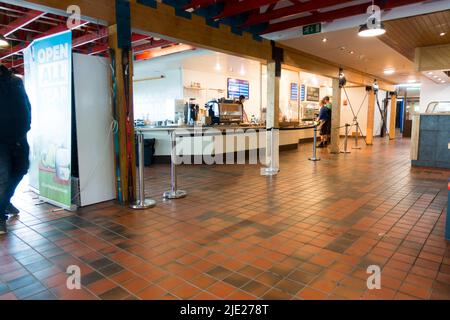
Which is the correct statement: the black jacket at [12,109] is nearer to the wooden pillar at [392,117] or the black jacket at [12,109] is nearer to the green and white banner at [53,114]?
the green and white banner at [53,114]

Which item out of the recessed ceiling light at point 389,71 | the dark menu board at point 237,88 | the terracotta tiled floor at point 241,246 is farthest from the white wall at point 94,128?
the recessed ceiling light at point 389,71

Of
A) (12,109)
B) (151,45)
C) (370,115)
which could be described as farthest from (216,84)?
(370,115)

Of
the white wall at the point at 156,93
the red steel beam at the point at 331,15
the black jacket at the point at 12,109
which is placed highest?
the red steel beam at the point at 331,15

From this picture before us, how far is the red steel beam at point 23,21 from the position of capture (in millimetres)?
5765

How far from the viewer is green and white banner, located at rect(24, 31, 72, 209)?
3.92 metres

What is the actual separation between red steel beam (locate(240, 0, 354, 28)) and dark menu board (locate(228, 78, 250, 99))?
3868 mm

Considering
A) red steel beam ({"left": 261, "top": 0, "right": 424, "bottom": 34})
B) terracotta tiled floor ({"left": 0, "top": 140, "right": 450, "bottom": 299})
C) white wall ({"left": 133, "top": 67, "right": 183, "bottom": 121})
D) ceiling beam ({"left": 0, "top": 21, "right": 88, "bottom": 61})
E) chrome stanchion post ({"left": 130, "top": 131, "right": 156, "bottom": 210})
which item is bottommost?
terracotta tiled floor ({"left": 0, "top": 140, "right": 450, "bottom": 299})

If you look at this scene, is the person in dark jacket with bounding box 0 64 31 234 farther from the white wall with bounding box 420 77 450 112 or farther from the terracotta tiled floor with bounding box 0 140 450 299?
the white wall with bounding box 420 77 450 112

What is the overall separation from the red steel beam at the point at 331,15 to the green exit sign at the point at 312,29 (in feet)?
0.60

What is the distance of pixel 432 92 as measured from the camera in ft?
32.5

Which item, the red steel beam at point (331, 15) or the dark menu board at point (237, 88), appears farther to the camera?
the dark menu board at point (237, 88)

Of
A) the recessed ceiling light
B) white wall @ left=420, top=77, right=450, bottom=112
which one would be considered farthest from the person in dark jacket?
the recessed ceiling light

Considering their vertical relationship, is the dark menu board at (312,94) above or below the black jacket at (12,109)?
above
